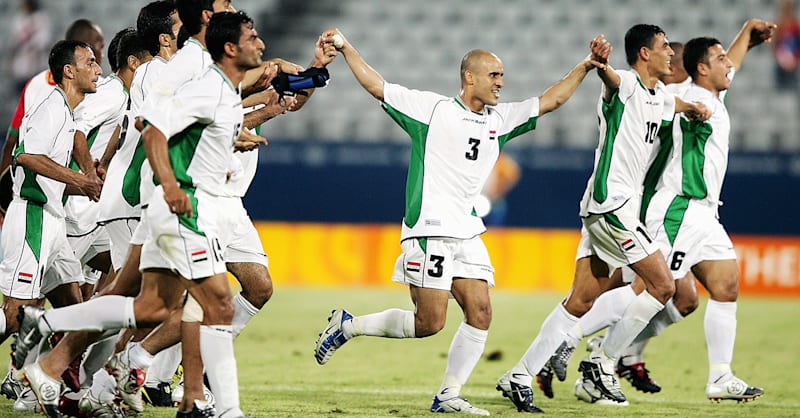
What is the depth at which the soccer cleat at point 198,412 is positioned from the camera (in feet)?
20.6

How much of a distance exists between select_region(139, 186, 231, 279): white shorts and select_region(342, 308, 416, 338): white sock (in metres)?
1.84

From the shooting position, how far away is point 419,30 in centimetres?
2150

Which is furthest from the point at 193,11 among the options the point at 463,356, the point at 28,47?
the point at 28,47

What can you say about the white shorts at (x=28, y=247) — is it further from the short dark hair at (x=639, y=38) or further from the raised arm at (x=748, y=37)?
the raised arm at (x=748, y=37)

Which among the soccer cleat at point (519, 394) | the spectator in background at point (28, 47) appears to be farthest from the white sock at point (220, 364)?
the spectator in background at point (28, 47)

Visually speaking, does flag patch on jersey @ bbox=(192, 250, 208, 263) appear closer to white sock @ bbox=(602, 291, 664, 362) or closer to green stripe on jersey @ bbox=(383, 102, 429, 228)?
green stripe on jersey @ bbox=(383, 102, 429, 228)

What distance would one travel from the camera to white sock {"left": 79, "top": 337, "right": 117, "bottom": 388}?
7.16 metres

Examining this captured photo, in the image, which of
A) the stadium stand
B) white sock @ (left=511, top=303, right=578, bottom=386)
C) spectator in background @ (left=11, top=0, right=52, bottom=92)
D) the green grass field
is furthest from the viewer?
the stadium stand

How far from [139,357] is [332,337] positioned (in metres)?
1.46

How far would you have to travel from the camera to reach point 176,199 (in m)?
5.84

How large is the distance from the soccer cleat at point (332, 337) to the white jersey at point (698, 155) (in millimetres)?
2663

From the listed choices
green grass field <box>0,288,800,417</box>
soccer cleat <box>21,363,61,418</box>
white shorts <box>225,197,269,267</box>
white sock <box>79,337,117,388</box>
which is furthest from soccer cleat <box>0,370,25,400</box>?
white shorts <box>225,197,269,267</box>

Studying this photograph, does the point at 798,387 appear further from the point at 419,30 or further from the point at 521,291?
the point at 419,30

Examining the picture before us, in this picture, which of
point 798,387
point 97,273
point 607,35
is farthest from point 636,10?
point 97,273
